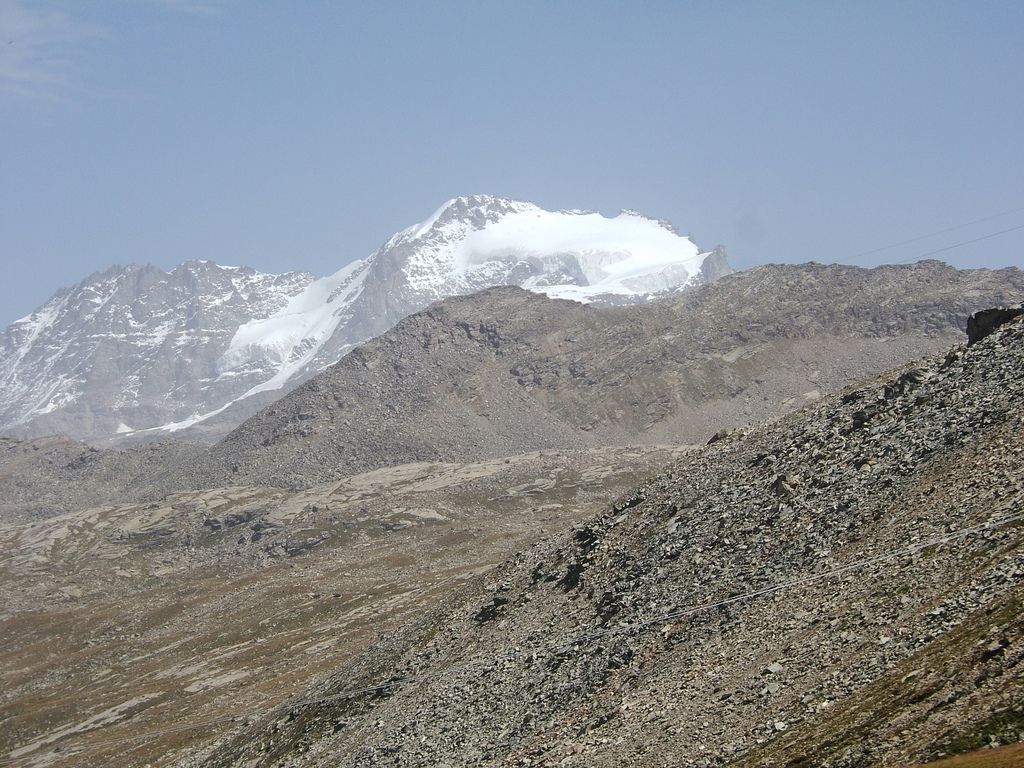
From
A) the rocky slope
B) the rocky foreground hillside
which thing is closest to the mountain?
the rocky foreground hillside

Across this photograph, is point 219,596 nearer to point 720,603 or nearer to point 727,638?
point 720,603

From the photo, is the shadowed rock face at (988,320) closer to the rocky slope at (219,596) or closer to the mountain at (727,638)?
the mountain at (727,638)

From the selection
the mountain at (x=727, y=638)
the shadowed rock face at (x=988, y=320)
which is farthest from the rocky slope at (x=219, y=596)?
the shadowed rock face at (x=988, y=320)

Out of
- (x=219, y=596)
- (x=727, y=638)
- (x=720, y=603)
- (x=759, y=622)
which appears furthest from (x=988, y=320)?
(x=219, y=596)

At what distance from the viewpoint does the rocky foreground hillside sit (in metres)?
25.2

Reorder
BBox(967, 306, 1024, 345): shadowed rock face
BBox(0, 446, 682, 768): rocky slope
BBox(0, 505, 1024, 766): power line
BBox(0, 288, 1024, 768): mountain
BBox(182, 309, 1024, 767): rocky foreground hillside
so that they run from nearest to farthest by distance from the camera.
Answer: BBox(182, 309, 1024, 767): rocky foreground hillside, BBox(0, 288, 1024, 768): mountain, BBox(0, 505, 1024, 766): power line, BBox(967, 306, 1024, 345): shadowed rock face, BBox(0, 446, 682, 768): rocky slope

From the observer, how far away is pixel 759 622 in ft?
116

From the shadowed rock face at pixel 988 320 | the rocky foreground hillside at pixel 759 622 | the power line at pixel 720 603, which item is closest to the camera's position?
the rocky foreground hillside at pixel 759 622

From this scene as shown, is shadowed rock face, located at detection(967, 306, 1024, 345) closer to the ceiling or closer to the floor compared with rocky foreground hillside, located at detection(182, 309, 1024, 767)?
closer to the ceiling

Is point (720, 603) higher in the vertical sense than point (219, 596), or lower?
lower

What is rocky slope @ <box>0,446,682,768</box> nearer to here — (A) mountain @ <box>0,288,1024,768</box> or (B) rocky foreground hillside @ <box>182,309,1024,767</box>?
(A) mountain @ <box>0,288,1024,768</box>

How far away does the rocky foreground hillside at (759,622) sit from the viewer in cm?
2516

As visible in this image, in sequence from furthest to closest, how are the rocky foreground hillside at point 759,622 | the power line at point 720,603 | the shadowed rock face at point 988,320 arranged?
the shadowed rock face at point 988,320, the power line at point 720,603, the rocky foreground hillside at point 759,622

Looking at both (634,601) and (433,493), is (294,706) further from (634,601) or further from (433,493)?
(433,493)
